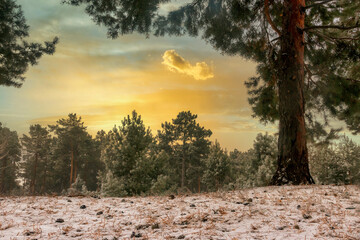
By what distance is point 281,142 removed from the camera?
25.7 feet

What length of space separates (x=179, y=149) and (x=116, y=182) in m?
28.6

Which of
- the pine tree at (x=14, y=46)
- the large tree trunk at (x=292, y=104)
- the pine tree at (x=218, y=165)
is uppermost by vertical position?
the pine tree at (x=14, y=46)

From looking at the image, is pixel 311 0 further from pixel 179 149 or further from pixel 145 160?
pixel 179 149

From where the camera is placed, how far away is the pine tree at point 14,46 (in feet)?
38.3

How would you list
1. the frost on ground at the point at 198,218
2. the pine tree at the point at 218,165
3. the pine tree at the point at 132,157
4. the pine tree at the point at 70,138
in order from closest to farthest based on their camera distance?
the frost on ground at the point at 198,218
the pine tree at the point at 132,157
the pine tree at the point at 218,165
the pine tree at the point at 70,138

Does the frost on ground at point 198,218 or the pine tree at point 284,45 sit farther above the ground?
the pine tree at point 284,45

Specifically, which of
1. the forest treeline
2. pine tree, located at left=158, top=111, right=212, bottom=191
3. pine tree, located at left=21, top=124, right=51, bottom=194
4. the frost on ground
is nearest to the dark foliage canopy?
the frost on ground

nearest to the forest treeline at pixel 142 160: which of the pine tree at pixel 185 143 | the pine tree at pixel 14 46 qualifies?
the pine tree at pixel 185 143

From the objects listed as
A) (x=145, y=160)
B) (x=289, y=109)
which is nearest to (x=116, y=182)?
(x=145, y=160)

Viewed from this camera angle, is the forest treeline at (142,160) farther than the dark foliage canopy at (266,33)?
Yes

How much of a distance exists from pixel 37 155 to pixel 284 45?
52048 mm

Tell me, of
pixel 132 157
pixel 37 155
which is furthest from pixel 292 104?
pixel 37 155

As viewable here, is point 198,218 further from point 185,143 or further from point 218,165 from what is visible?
point 185,143

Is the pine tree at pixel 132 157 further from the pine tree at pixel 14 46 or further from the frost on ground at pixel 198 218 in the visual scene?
the frost on ground at pixel 198 218
